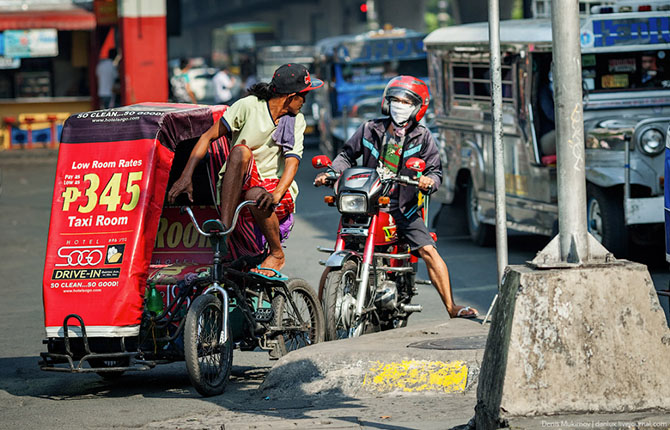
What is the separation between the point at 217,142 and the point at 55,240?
Result: 4.10 ft

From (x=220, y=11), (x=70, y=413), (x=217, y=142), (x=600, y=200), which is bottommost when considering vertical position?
(x=70, y=413)

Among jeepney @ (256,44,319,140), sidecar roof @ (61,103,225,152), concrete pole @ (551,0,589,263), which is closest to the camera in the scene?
concrete pole @ (551,0,589,263)

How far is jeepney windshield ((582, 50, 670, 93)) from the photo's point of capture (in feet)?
38.5

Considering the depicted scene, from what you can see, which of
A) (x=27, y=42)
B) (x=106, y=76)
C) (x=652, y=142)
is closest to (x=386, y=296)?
(x=652, y=142)

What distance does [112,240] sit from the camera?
22.0 feet

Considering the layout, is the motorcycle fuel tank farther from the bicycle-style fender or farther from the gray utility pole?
the gray utility pole

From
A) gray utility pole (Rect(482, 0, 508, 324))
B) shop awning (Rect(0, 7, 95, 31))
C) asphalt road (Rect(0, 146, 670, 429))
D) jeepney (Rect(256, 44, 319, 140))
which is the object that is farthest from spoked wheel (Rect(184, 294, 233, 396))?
jeepney (Rect(256, 44, 319, 140))

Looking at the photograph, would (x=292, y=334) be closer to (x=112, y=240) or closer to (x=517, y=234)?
(x=112, y=240)

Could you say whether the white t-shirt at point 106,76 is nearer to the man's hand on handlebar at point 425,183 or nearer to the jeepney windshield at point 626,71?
the jeepney windshield at point 626,71

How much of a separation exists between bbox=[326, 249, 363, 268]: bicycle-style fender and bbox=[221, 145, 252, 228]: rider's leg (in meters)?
0.70

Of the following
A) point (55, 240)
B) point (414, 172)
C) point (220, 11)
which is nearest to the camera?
point (55, 240)

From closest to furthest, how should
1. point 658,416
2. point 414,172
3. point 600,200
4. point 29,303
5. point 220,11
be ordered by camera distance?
1. point 658,416
2. point 414,172
3. point 29,303
4. point 600,200
5. point 220,11

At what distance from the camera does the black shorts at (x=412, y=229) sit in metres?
7.78

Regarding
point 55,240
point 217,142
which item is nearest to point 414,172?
point 217,142
